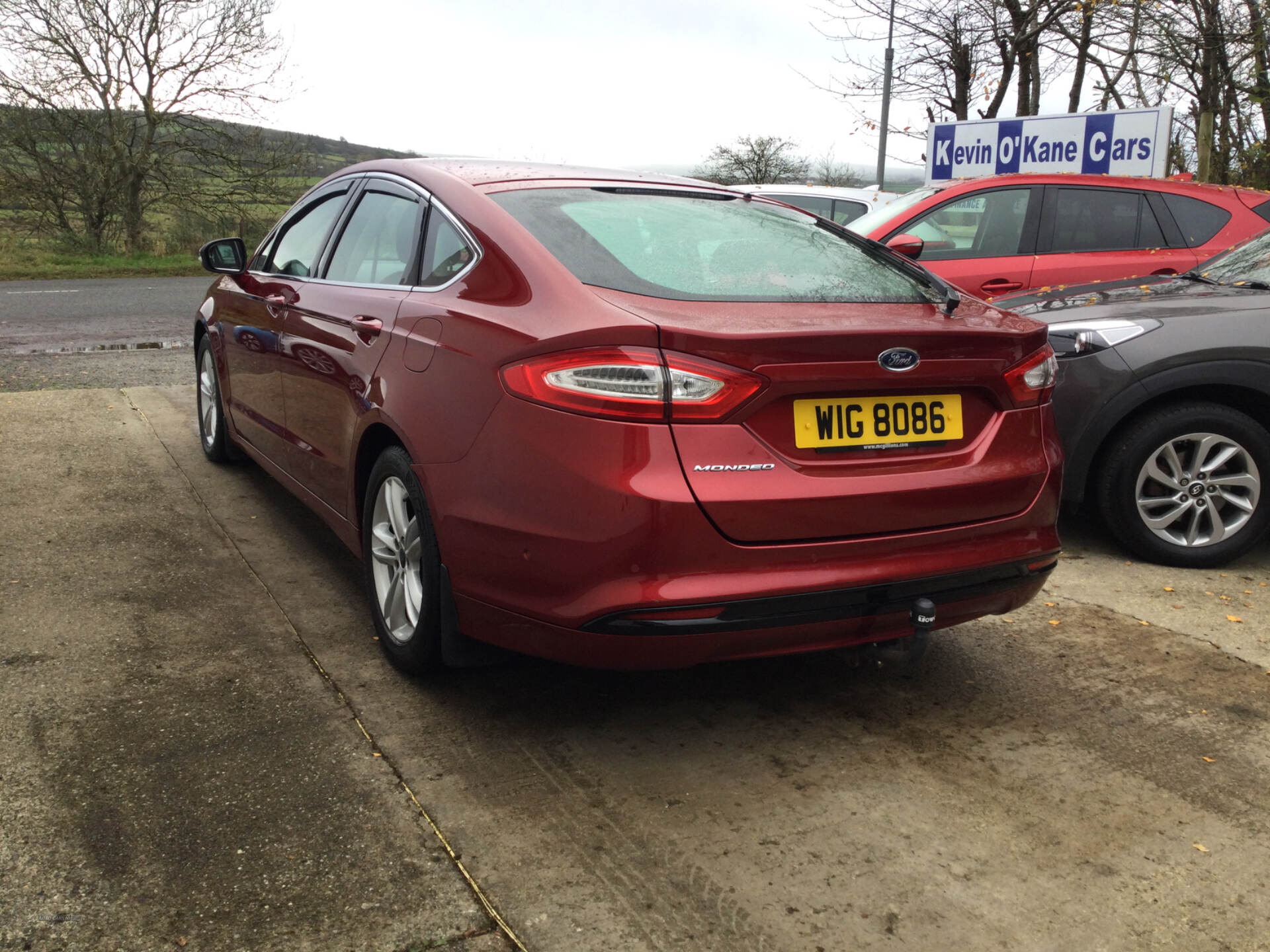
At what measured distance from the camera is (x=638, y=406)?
2.58 metres

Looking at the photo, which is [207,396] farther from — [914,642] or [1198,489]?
[1198,489]

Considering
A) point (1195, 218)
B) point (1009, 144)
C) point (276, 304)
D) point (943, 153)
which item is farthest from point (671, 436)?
point (943, 153)

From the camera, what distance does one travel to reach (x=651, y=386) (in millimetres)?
2588

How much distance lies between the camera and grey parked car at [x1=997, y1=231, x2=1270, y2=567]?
4.64 metres

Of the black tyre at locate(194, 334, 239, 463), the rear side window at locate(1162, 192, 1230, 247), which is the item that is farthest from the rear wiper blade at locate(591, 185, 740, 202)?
the rear side window at locate(1162, 192, 1230, 247)

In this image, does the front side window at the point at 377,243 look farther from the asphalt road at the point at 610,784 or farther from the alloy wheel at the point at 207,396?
the alloy wheel at the point at 207,396

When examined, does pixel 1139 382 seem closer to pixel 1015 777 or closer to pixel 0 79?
pixel 1015 777

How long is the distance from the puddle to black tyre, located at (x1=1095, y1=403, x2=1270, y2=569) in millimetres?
8608

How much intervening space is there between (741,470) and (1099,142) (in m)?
12.9

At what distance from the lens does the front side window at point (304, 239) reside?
446cm

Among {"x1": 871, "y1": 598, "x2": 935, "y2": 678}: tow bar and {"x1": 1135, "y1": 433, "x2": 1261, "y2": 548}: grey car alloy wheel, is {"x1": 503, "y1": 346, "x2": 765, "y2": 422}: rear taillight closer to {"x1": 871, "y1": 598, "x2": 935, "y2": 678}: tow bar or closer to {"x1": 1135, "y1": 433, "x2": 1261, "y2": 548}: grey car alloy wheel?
{"x1": 871, "y1": 598, "x2": 935, "y2": 678}: tow bar

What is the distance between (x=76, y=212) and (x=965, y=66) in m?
18.4

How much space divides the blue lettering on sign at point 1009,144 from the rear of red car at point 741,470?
41.7 feet

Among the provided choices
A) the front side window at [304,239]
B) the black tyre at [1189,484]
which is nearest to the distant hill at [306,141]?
the front side window at [304,239]
